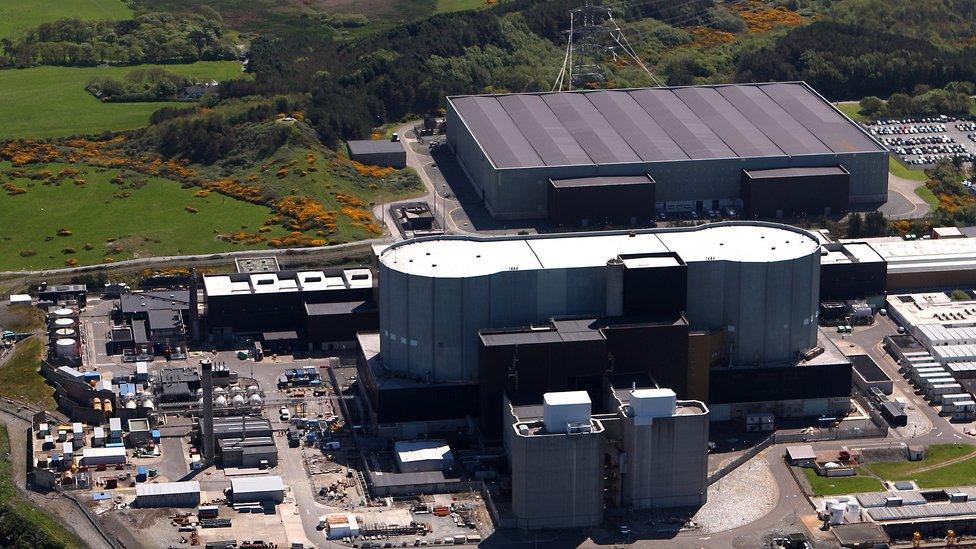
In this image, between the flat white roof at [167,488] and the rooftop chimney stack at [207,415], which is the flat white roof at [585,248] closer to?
the rooftop chimney stack at [207,415]

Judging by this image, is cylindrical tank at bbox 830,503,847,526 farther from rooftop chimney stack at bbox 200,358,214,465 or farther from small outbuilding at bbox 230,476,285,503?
rooftop chimney stack at bbox 200,358,214,465

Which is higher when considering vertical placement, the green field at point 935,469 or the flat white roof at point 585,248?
the flat white roof at point 585,248

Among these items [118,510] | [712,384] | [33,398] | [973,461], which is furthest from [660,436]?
[33,398]

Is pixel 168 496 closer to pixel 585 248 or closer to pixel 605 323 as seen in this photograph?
pixel 605 323

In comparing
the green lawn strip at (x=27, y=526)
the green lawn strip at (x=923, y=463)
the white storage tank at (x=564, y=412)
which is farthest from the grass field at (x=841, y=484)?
the green lawn strip at (x=27, y=526)

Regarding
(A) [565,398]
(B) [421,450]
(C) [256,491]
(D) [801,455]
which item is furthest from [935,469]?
(C) [256,491]

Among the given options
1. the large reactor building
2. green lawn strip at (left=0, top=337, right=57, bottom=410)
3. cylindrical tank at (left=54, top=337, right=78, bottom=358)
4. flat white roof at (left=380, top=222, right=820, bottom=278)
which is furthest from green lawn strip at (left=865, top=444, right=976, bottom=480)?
cylindrical tank at (left=54, top=337, right=78, bottom=358)
